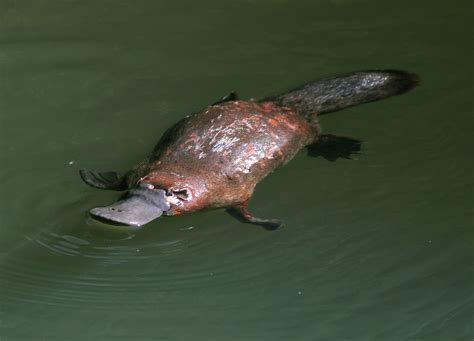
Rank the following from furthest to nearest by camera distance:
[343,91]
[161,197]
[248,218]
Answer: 1. [343,91]
2. [248,218]
3. [161,197]

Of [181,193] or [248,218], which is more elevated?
[181,193]

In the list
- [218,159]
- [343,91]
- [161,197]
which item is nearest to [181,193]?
[161,197]

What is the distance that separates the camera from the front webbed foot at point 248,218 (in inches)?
141

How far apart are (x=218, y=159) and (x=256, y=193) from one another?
0.35 m

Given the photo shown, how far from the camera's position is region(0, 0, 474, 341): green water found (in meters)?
3.35

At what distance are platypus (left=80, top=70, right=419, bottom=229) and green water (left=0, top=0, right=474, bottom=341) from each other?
12cm

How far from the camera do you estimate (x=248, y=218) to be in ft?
11.9

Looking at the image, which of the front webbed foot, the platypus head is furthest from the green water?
the platypus head

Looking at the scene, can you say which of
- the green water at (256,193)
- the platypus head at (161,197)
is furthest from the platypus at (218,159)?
the green water at (256,193)

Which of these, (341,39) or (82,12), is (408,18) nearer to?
(341,39)

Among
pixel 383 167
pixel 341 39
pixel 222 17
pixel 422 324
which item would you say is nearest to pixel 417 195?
pixel 383 167

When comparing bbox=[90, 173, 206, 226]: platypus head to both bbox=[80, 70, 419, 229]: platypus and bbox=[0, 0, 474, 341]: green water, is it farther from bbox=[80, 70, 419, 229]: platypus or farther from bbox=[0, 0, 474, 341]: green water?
bbox=[0, 0, 474, 341]: green water

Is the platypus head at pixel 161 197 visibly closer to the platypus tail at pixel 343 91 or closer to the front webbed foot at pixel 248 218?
the front webbed foot at pixel 248 218

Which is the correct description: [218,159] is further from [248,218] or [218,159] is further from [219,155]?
[248,218]
